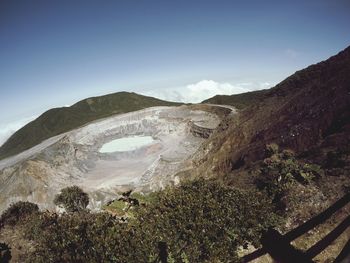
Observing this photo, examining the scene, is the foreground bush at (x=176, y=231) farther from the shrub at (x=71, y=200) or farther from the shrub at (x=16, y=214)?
the shrub at (x=71, y=200)

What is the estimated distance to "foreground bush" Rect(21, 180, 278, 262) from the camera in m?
12.1

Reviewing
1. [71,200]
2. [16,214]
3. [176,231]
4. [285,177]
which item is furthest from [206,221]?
[71,200]

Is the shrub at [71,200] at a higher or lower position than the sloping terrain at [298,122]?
lower

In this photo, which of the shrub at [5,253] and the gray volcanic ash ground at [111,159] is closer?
the shrub at [5,253]

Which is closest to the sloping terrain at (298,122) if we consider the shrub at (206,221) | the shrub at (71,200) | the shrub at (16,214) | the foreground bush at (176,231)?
the shrub at (206,221)

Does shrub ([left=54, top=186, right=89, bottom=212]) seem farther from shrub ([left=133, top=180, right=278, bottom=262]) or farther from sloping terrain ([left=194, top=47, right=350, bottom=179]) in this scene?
shrub ([left=133, top=180, right=278, bottom=262])

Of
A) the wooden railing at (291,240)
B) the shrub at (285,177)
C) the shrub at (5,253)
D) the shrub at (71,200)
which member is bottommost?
the shrub at (71,200)

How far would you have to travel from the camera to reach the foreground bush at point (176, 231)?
12.1 m

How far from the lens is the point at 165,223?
13438mm

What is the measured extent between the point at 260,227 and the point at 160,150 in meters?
67.1

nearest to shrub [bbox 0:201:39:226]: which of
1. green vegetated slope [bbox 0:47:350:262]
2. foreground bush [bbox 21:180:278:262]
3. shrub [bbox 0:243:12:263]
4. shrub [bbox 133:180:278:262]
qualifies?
green vegetated slope [bbox 0:47:350:262]

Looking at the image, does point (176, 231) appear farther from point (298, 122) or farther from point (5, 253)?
point (298, 122)

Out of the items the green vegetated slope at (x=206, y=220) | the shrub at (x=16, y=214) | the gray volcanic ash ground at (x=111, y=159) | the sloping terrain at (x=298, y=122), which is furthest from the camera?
the gray volcanic ash ground at (x=111, y=159)

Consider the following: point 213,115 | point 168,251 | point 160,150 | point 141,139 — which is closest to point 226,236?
point 168,251
